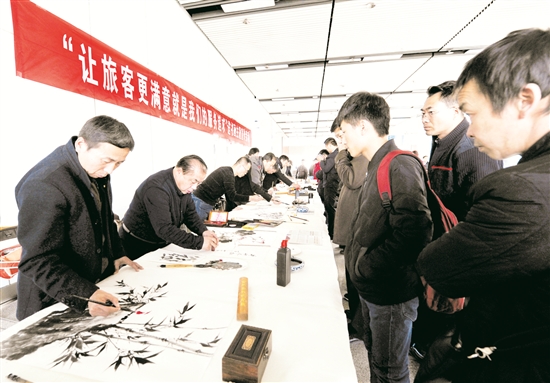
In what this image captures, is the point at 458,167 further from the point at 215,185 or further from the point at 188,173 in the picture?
the point at 215,185

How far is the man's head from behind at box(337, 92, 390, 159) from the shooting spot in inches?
44.6

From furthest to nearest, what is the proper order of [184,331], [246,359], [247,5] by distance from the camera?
[247,5], [184,331], [246,359]

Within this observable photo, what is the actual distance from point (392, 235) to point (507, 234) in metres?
0.47

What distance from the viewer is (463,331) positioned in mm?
593

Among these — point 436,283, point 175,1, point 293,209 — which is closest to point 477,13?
point 293,209

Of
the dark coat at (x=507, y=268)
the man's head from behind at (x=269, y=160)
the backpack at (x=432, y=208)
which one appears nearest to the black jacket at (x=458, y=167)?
the backpack at (x=432, y=208)

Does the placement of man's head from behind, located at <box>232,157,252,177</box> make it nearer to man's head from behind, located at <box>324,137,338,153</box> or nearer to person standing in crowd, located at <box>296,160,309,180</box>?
man's head from behind, located at <box>324,137,338,153</box>

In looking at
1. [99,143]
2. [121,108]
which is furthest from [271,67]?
[99,143]

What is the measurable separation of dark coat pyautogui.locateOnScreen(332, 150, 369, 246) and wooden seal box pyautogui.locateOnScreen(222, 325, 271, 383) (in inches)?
63.9

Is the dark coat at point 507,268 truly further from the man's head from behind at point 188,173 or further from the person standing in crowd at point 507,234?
the man's head from behind at point 188,173

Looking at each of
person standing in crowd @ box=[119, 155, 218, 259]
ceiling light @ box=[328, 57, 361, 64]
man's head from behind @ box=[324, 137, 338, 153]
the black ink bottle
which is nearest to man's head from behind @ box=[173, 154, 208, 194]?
person standing in crowd @ box=[119, 155, 218, 259]

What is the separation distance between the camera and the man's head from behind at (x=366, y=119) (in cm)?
113

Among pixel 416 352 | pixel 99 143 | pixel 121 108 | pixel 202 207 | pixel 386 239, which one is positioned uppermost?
pixel 121 108

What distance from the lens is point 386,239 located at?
96cm
